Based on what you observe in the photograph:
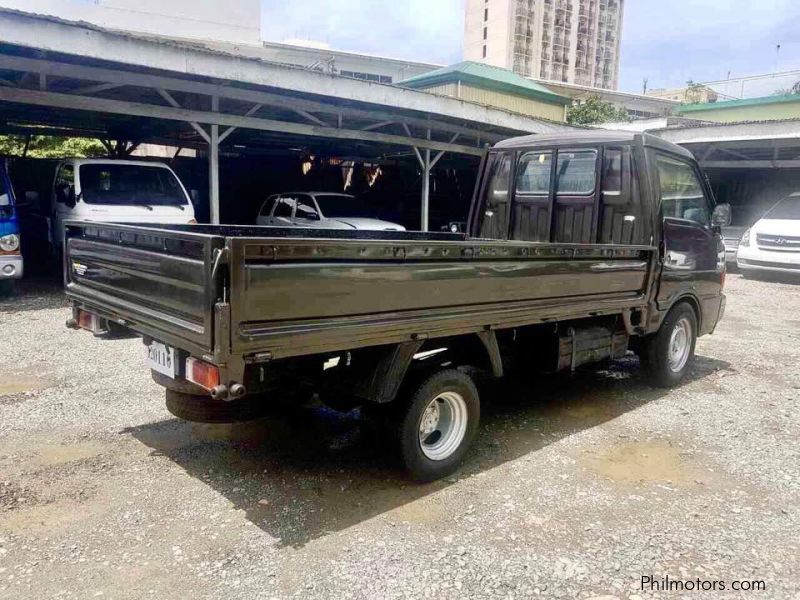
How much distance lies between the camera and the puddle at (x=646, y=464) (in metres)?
4.00

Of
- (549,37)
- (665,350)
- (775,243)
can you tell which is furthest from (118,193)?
(549,37)

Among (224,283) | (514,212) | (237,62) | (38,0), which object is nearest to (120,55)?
(237,62)

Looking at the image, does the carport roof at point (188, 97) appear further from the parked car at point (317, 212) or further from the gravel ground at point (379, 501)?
the gravel ground at point (379, 501)

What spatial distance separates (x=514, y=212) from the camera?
5961 millimetres

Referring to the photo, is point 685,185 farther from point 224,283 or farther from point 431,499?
point 224,283

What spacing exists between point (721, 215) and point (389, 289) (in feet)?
13.8

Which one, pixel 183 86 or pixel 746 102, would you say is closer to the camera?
pixel 183 86

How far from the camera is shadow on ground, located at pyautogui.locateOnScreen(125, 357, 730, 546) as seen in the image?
136 inches

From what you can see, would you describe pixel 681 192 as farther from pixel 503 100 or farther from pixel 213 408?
pixel 503 100

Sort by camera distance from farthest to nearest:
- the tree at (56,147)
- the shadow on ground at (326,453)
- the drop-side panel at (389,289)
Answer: the tree at (56,147) < the shadow on ground at (326,453) < the drop-side panel at (389,289)

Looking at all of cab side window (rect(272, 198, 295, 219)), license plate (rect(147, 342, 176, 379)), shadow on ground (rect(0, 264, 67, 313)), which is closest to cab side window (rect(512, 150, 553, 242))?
license plate (rect(147, 342, 176, 379))

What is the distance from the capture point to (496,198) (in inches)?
239

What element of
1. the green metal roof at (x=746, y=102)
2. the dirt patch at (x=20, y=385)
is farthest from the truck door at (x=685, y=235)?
the green metal roof at (x=746, y=102)

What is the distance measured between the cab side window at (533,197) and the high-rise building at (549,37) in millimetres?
88803
